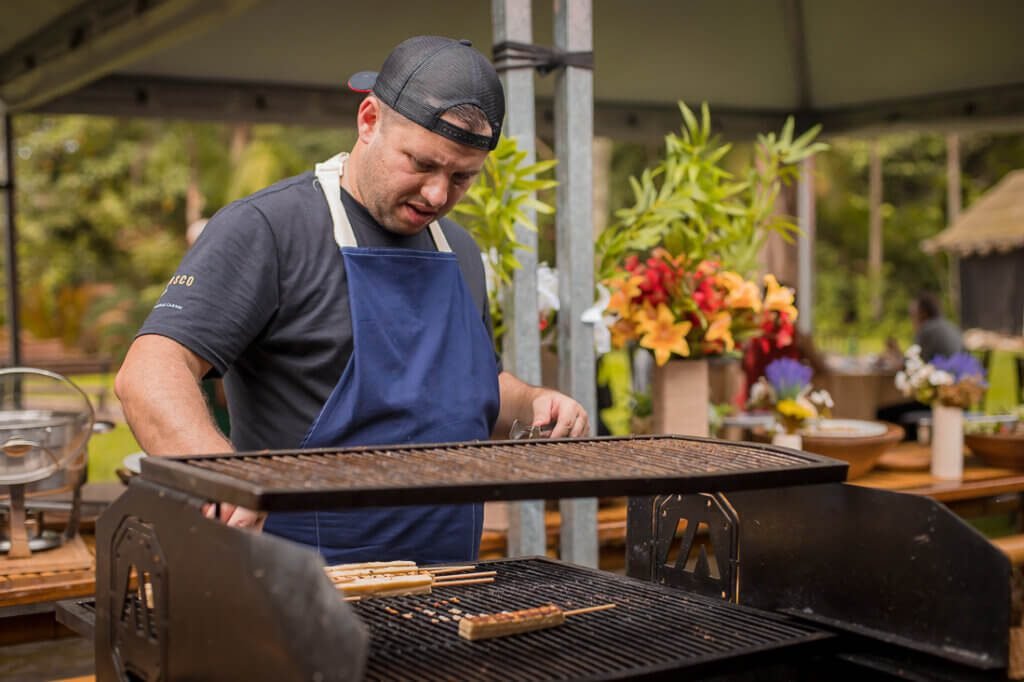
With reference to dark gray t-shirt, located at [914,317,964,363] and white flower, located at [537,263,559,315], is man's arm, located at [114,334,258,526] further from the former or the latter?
dark gray t-shirt, located at [914,317,964,363]

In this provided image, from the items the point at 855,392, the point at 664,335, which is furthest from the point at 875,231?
the point at 664,335

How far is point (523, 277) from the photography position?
2.82m

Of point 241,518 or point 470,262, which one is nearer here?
point 241,518

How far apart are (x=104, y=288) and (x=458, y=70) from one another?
17.9 meters

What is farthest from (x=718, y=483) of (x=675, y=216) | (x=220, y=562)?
(x=675, y=216)

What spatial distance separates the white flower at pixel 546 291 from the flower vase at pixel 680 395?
370mm

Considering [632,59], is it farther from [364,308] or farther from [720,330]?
[364,308]

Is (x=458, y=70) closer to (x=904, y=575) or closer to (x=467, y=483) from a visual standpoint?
(x=467, y=483)

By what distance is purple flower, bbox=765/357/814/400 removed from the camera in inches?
135

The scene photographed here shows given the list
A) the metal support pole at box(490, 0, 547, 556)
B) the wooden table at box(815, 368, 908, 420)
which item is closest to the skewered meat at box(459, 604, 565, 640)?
the metal support pole at box(490, 0, 547, 556)

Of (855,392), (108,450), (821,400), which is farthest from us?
(108,450)

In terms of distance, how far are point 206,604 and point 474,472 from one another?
1.08ft

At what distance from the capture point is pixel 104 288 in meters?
18.4

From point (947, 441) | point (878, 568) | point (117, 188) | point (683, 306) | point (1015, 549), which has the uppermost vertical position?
point (117, 188)
